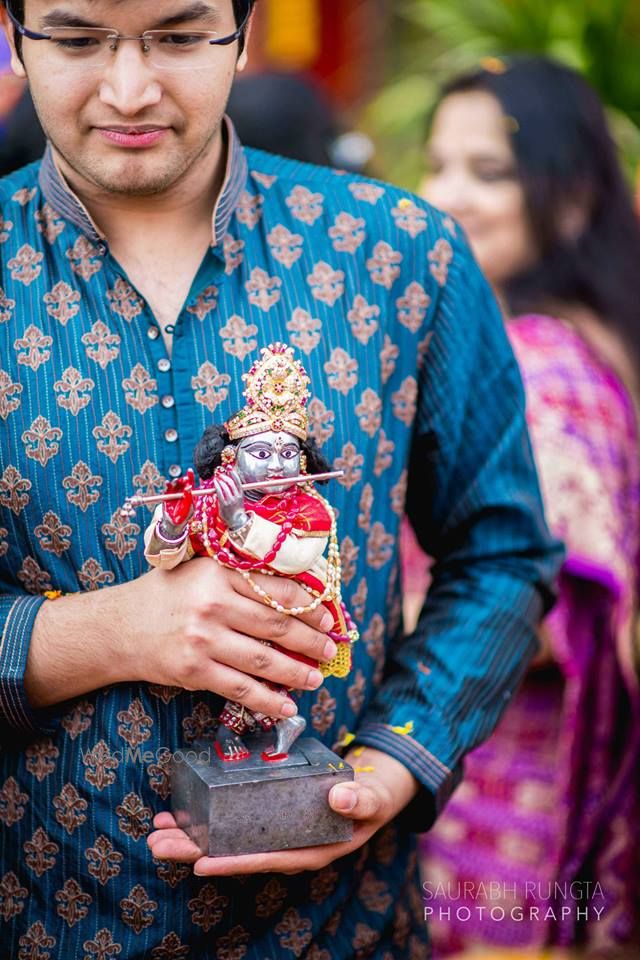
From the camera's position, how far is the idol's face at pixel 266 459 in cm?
166

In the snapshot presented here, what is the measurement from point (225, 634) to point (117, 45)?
0.87 meters

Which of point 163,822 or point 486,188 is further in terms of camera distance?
point 486,188

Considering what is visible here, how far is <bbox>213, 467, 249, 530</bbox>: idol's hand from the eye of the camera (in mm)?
1609

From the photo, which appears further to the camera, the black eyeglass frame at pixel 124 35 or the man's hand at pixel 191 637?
the black eyeglass frame at pixel 124 35


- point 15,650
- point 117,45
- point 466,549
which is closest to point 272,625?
point 15,650

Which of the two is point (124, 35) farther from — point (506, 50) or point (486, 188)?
point (506, 50)

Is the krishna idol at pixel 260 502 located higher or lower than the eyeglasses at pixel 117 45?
lower

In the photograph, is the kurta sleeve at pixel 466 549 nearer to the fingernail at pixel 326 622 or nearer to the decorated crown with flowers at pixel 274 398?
the fingernail at pixel 326 622

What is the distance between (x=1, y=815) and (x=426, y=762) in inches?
27.0

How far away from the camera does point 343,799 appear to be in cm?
175

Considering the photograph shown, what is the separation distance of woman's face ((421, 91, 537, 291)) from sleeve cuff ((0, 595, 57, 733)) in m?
2.52

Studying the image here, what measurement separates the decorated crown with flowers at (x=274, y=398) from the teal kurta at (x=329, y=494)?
0.22 m

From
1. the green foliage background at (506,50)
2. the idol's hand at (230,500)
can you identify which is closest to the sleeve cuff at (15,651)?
the idol's hand at (230,500)

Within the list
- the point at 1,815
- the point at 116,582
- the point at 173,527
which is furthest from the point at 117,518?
the point at 1,815
